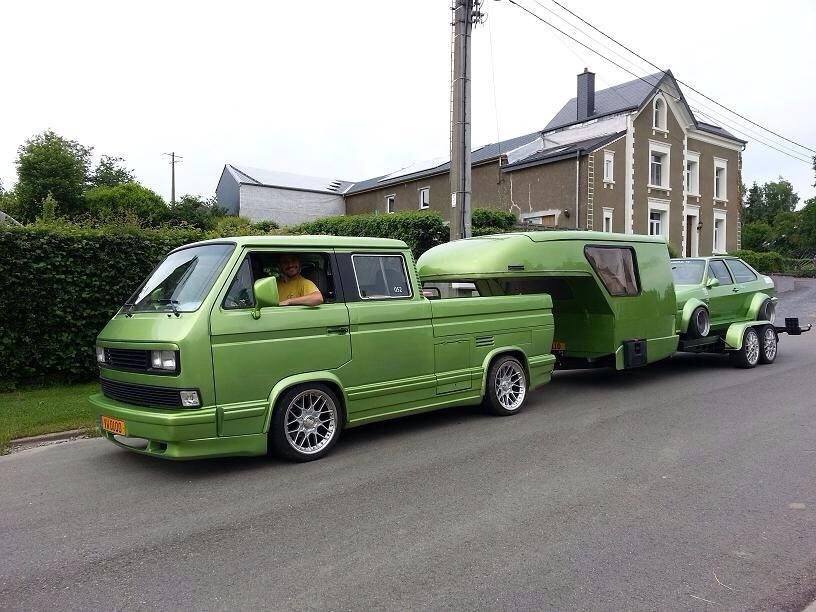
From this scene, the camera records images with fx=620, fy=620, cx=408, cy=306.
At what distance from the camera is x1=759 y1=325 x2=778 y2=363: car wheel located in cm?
1139

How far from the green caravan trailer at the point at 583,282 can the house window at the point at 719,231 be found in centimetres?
3259

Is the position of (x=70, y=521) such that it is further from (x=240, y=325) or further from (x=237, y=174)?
(x=237, y=174)

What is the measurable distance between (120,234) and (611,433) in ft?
26.9

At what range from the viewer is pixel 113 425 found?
5.72 m

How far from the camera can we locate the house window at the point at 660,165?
33.9 metres

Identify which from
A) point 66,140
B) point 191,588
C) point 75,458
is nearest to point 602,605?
point 191,588

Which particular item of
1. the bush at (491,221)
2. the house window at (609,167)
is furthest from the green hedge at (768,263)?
the bush at (491,221)

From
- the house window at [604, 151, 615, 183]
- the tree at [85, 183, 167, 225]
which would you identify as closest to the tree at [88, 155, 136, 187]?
the tree at [85, 183, 167, 225]

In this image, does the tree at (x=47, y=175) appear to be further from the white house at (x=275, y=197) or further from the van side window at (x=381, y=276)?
the van side window at (x=381, y=276)

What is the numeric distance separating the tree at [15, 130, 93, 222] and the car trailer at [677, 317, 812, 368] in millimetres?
43497

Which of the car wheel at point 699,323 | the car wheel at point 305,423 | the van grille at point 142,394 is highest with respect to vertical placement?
the car wheel at point 699,323

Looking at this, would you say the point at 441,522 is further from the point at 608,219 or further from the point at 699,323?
the point at 608,219

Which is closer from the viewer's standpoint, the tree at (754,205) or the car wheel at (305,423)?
the car wheel at (305,423)

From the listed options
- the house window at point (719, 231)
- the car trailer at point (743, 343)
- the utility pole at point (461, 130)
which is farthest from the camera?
the house window at point (719, 231)
